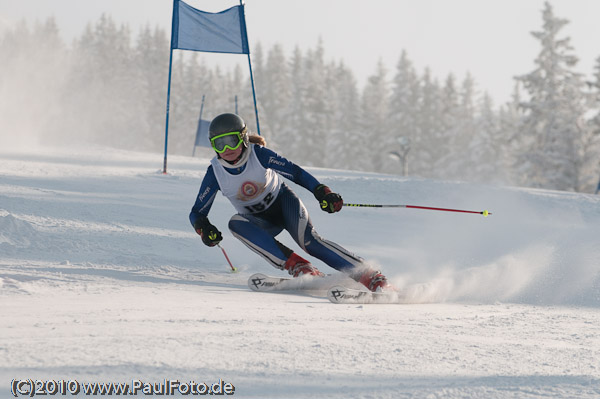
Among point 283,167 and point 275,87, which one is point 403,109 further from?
point 283,167

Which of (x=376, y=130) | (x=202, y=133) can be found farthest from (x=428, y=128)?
(x=202, y=133)

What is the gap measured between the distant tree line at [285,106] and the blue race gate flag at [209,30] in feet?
107

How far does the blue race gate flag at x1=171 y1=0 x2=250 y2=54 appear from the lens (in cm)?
915

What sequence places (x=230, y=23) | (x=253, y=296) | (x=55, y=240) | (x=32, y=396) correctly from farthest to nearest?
(x=230, y=23) → (x=55, y=240) → (x=253, y=296) → (x=32, y=396)

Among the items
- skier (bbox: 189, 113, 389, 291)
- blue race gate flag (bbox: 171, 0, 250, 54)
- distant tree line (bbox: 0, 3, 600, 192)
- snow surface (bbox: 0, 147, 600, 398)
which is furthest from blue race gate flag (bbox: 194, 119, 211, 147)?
distant tree line (bbox: 0, 3, 600, 192)

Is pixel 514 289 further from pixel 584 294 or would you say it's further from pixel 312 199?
pixel 312 199

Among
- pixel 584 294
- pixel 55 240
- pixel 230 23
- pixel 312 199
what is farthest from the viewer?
pixel 230 23

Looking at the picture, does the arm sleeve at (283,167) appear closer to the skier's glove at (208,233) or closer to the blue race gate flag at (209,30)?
the skier's glove at (208,233)

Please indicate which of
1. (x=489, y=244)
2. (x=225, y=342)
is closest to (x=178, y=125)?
(x=489, y=244)

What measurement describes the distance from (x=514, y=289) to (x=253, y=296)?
194 cm

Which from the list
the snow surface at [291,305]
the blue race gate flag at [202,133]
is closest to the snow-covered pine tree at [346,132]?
the blue race gate flag at [202,133]

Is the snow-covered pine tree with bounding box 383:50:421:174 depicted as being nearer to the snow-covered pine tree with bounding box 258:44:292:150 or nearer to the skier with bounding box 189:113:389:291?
the snow-covered pine tree with bounding box 258:44:292:150

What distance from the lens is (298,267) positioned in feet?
13.7

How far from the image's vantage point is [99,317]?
250 cm
